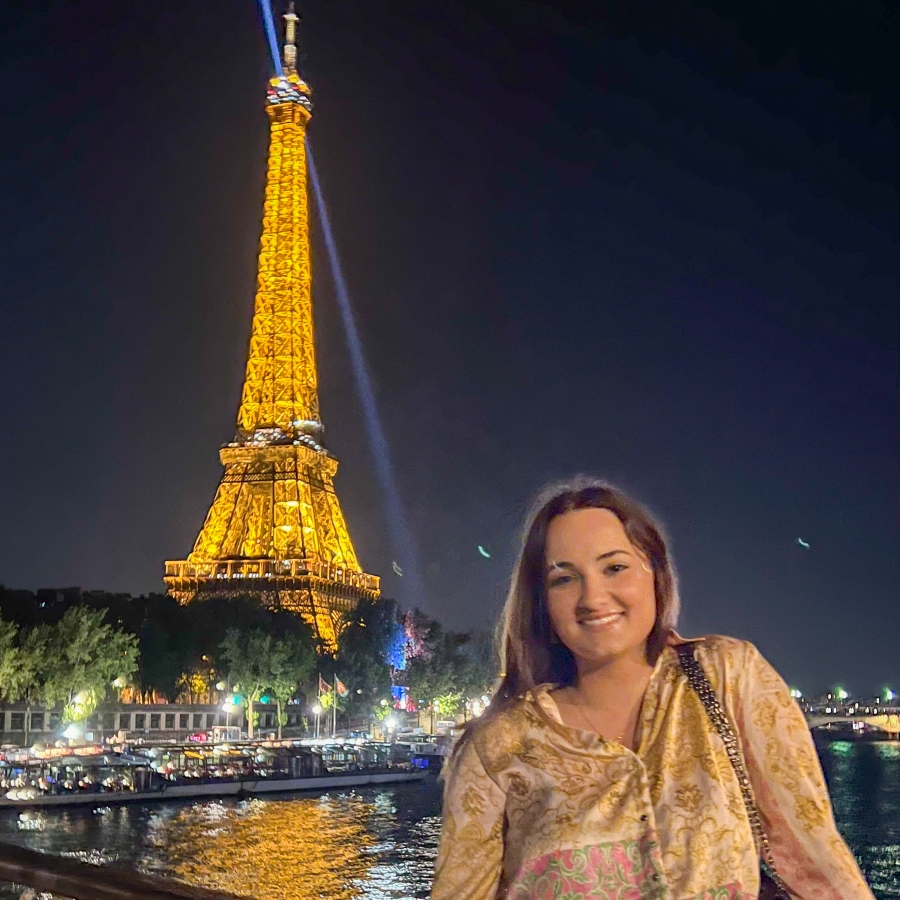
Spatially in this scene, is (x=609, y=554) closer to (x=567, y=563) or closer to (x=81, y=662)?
(x=567, y=563)

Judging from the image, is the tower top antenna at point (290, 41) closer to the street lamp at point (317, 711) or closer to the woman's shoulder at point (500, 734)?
the street lamp at point (317, 711)

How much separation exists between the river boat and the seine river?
3.31 ft

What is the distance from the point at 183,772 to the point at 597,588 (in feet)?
147

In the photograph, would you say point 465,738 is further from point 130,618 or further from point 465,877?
point 130,618

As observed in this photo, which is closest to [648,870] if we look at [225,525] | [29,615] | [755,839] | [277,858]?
[755,839]

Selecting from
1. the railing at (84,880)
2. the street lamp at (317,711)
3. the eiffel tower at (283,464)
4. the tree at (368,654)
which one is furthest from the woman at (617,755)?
the eiffel tower at (283,464)

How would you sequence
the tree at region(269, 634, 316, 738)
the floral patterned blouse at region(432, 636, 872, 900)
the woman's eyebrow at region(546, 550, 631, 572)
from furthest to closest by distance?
the tree at region(269, 634, 316, 738) < the woman's eyebrow at region(546, 550, 631, 572) < the floral patterned blouse at region(432, 636, 872, 900)

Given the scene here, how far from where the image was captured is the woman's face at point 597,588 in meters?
3.30

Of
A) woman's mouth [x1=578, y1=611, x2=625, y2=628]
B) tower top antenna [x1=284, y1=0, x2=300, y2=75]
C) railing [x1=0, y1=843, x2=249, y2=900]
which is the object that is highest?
tower top antenna [x1=284, y1=0, x2=300, y2=75]

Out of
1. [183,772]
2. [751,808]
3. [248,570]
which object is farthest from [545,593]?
[248,570]

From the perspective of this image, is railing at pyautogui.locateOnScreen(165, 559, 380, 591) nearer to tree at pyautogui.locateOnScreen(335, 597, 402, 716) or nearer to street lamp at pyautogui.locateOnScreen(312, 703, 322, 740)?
tree at pyautogui.locateOnScreen(335, 597, 402, 716)

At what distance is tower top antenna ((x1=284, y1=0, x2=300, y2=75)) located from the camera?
8344 centimetres

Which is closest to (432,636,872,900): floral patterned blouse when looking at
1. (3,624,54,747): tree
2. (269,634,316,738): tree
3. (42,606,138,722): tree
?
(3,624,54,747): tree

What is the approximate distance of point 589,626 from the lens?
10.8ft
